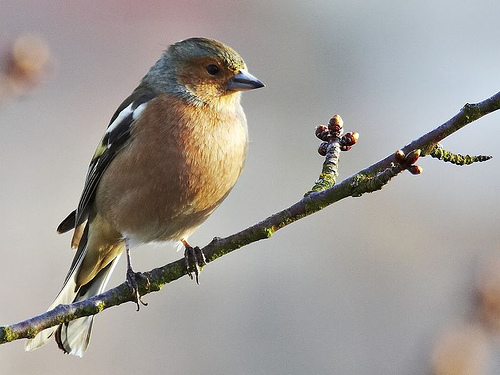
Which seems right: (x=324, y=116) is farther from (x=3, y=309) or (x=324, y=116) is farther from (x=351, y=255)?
(x=3, y=309)

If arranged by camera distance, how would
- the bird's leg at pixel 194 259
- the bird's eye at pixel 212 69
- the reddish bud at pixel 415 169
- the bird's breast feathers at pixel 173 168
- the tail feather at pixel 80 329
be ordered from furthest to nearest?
the bird's eye at pixel 212 69 < the tail feather at pixel 80 329 < the bird's breast feathers at pixel 173 168 < the bird's leg at pixel 194 259 < the reddish bud at pixel 415 169

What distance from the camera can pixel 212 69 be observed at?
4.86 metres

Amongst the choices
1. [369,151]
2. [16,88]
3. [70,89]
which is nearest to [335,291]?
[369,151]

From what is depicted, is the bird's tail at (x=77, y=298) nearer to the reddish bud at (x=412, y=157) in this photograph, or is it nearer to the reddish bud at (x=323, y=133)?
the reddish bud at (x=323, y=133)

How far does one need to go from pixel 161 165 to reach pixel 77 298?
1220 mm

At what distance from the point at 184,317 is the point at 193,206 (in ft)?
12.9

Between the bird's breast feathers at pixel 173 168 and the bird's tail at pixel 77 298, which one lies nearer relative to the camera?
the bird's breast feathers at pixel 173 168

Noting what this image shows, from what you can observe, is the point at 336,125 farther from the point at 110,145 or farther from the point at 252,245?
the point at 252,245

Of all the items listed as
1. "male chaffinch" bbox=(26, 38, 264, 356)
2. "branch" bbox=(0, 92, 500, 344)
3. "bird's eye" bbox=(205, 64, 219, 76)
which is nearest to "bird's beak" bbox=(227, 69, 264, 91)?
"male chaffinch" bbox=(26, 38, 264, 356)

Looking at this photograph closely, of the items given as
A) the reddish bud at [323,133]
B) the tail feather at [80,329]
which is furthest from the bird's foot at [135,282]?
the reddish bud at [323,133]

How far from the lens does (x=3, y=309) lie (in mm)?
7246

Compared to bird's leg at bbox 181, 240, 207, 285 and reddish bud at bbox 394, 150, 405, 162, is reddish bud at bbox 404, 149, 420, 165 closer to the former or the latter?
reddish bud at bbox 394, 150, 405, 162

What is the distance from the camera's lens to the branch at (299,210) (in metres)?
2.81

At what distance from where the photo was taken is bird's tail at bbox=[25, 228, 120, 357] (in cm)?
448
